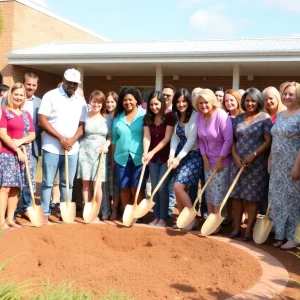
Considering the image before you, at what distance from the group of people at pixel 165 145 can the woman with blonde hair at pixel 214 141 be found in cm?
1

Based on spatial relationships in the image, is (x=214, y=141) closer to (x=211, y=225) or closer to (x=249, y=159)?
(x=249, y=159)

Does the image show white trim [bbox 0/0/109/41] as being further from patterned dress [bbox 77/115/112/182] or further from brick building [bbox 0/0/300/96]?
patterned dress [bbox 77/115/112/182]

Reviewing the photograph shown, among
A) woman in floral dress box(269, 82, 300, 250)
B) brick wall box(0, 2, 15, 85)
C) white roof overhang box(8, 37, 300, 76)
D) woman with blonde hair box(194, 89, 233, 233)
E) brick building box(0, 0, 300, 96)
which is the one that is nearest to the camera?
woman in floral dress box(269, 82, 300, 250)

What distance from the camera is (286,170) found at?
5.40 m

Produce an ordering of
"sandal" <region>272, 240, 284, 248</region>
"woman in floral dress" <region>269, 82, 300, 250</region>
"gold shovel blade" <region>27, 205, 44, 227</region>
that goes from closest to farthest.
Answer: "woman in floral dress" <region>269, 82, 300, 250</region>, "sandal" <region>272, 240, 284, 248</region>, "gold shovel blade" <region>27, 205, 44, 227</region>

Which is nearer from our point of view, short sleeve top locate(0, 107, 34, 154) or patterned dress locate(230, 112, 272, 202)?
patterned dress locate(230, 112, 272, 202)

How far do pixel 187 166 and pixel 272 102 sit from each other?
1.32 meters

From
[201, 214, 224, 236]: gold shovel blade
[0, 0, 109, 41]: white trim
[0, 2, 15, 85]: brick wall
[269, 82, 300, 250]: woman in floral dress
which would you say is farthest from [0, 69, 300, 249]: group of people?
[0, 0, 109, 41]: white trim

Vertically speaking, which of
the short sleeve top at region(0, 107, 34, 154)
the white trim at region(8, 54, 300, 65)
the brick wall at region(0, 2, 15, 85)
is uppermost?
the brick wall at region(0, 2, 15, 85)

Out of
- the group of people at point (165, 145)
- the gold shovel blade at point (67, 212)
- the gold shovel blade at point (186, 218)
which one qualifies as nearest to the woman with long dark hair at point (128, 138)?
the group of people at point (165, 145)

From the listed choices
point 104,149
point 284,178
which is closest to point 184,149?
point 104,149

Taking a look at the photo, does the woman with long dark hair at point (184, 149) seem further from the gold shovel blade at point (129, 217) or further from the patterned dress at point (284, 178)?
the patterned dress at point (284, 178)

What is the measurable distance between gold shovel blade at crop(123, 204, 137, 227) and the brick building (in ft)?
34.2

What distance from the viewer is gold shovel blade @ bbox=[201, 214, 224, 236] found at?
5.68 metres
